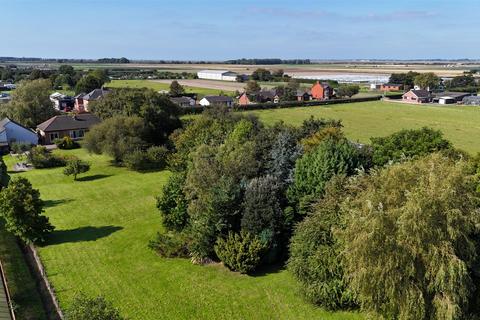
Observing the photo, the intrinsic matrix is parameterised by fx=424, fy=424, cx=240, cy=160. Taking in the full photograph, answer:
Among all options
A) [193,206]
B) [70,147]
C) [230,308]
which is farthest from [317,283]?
[70,147]

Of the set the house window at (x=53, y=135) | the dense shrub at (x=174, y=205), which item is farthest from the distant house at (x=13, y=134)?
the dense shrub at (x=174, y=205)

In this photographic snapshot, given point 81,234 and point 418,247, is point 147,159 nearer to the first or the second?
point 81,234

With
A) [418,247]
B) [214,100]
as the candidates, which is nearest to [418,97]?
[214,100]

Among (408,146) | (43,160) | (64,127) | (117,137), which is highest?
(408,146)

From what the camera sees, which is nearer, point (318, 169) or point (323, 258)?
point (323, 258)

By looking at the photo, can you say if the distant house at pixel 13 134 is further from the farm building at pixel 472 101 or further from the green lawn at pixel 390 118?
the farm building at pixel 472 101

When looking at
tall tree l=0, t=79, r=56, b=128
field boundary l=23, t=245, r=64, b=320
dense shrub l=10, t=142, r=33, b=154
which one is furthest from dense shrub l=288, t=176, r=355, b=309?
tall tree l=0, t=79, r=56, b=128
